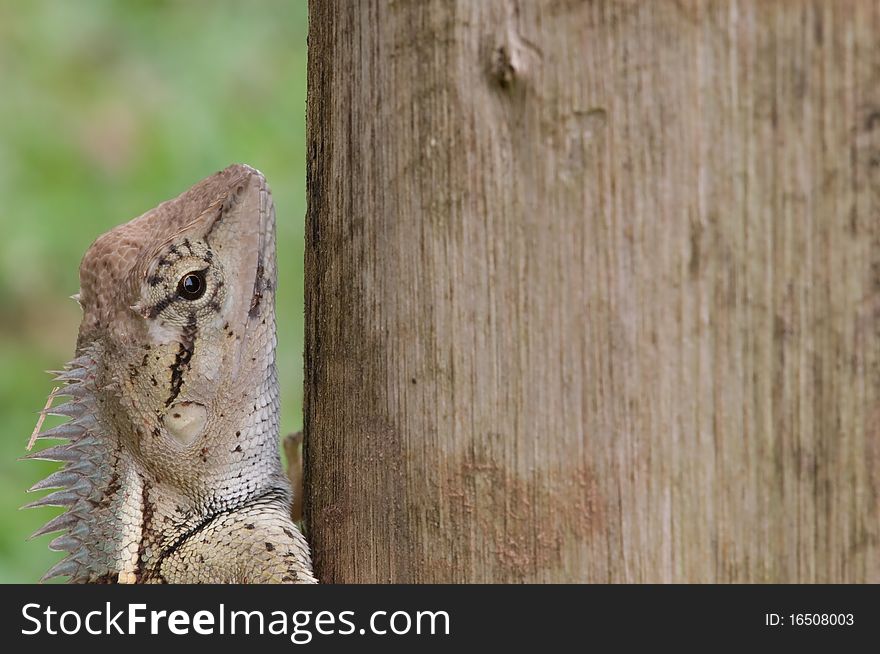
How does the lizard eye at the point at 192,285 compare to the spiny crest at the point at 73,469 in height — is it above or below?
above

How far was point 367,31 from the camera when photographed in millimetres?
1706

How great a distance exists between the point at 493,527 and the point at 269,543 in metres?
0.89

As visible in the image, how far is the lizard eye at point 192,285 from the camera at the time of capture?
Result: 257 centimetres

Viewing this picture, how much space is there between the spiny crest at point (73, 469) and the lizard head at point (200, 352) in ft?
0.17

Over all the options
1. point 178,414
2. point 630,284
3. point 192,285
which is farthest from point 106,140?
point 630,284

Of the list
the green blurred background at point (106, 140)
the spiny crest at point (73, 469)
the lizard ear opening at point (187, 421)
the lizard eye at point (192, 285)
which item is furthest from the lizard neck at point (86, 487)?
the green blurred background at point (106, 140)

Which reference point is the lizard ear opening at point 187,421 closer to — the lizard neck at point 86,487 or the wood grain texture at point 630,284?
the lizard neck at point 86,487

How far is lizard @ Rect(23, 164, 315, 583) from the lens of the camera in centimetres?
256

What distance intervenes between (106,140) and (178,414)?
372 centimetres

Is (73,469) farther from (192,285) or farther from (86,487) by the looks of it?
(192,285)

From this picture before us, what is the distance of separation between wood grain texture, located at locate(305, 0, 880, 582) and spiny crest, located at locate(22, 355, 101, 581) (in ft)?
4.24

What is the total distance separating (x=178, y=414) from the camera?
2.56 metres

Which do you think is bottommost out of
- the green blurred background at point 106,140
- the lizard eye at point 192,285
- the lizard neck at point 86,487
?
the lizard neck at point 86,487

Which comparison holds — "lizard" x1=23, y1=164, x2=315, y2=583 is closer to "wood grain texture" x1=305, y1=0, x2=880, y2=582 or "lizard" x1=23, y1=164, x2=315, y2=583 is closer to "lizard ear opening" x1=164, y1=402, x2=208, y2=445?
"lizard ear opening" x1=164, y1=402, x2=208, y2=445
